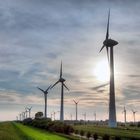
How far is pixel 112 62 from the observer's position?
461 ft

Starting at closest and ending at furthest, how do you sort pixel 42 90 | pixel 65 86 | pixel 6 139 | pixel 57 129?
pixel 6 139, pixel 57 129, pixel 65 86, pixel 42 90

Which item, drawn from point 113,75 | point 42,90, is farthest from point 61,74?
point 113,75

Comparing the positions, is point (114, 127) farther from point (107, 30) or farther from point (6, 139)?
point (6, 139)

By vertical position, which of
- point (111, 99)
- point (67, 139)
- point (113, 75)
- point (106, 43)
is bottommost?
point (67, 139)

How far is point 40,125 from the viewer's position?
591ft

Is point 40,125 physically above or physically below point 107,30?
below

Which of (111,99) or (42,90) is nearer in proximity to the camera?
(111,99)

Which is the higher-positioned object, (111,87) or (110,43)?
(110,43)

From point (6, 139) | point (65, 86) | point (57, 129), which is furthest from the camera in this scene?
point (65, 86)

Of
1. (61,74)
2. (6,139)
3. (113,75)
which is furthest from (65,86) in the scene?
(6,139)

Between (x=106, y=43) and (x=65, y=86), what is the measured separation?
41.3m

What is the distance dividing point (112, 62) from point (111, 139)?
62.5 meters

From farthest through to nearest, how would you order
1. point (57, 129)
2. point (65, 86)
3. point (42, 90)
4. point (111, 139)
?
point (42, 90) < point (65, 86) < point (57, 129) < point (111, 139)

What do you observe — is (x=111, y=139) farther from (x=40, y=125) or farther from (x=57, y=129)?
(x=40, y=125)
